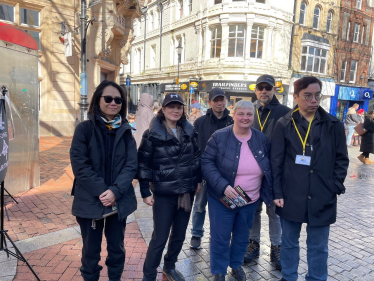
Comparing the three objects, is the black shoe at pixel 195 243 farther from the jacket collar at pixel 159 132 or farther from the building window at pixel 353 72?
the building window at pixel 353 72

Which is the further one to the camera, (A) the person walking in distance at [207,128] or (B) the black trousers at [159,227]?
(A) the person walking in distance at [207,128]

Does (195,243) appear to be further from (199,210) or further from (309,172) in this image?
(309,172)

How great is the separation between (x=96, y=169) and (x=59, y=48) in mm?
11676

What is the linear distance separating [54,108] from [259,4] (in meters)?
16.4

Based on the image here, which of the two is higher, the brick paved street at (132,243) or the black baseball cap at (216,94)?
the black baseball cap at (216,94)

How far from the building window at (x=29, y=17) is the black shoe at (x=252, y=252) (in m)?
12.5

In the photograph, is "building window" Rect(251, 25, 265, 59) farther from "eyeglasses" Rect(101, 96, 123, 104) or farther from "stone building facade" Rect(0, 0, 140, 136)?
"eyeglasses" Rect(101, 96, 123, 104)

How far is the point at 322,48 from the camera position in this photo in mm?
24953

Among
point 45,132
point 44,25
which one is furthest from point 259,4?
point 45,132

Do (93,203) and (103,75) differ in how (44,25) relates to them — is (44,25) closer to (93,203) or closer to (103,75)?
(103,75)

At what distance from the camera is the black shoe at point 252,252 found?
3.43 metres

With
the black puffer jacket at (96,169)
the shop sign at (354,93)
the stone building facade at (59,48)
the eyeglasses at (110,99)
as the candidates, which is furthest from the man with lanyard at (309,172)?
the shop sign at (354,93)

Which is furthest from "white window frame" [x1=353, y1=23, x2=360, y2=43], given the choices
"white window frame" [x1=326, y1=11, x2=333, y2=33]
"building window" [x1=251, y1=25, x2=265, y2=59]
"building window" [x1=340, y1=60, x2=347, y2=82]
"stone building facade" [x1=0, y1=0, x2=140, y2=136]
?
"stone building facade" [x1=0, y1=0, x2=140, y2=136]

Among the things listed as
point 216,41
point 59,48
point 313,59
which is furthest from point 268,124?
point 313,59
